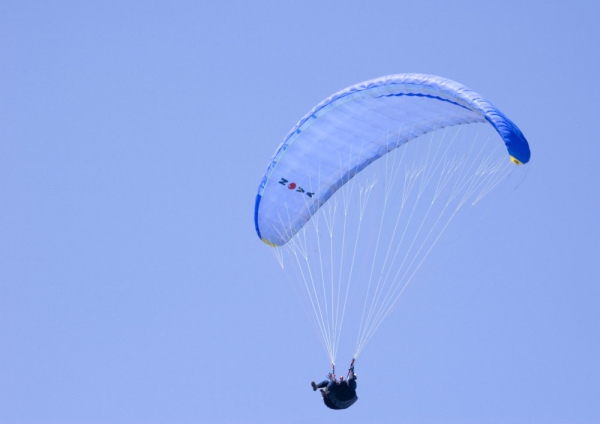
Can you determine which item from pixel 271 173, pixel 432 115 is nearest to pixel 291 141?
pixel 271 173

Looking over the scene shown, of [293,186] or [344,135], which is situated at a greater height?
[344,135]

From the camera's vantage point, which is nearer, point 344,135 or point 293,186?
point 344,135

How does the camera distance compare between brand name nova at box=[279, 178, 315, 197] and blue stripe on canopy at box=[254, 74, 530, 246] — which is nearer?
blue stripe on canopy at box=[254, 74, 530, 246]

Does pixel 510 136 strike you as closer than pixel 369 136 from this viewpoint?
Yes

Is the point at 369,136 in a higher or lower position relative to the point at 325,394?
higher

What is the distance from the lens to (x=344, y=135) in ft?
84.7

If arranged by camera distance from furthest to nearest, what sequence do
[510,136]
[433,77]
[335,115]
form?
[335,115] < [433,77] < [510,136]

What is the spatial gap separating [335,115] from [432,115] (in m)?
1.83

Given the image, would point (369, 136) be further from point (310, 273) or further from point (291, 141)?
point (310, 273)

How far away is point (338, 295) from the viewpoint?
24172 mm

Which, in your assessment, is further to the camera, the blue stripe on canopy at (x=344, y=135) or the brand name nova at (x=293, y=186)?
the brand name nova at (x=293, y=186)

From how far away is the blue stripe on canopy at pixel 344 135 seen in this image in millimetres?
24047

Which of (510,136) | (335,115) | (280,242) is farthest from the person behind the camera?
(280,242)

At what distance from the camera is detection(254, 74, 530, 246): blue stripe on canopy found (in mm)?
24047
